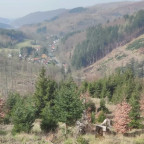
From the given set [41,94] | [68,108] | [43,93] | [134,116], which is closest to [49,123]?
[68,108]

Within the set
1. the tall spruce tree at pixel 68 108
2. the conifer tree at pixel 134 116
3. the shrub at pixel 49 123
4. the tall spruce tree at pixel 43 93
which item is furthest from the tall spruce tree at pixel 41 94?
the tall spruce tree at pixel 68 108

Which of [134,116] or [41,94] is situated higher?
[41,94]

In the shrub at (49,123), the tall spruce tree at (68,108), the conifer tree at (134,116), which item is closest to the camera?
the tall spruce tree at (68,108)

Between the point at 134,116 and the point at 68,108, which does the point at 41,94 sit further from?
the point at 68,108

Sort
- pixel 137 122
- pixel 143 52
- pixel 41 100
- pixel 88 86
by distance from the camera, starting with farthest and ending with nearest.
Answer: pixel 143 52, pixel 88 86, pixel 41 100, pixel 137 122

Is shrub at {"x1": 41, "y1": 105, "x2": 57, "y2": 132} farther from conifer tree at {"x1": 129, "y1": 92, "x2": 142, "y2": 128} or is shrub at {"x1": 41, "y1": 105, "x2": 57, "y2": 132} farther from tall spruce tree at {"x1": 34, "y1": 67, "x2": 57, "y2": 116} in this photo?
conifer tree at {"x1": 129, "y1": 92, "x2": 142, "y2": 128}

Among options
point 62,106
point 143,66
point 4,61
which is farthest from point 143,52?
point 62,106

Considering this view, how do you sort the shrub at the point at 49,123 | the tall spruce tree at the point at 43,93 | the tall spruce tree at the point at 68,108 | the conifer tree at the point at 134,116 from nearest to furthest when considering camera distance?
the tall spruce tree at the point at 68,108, the shrub at the point at 49,123, the conifer tree at the point at 134,116, the tall spruce tree at the point at 43,93

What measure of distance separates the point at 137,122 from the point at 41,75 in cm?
1694

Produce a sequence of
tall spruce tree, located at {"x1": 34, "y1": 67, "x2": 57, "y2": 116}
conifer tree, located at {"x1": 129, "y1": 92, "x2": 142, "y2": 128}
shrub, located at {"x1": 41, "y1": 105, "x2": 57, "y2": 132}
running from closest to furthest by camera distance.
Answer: shrub, located at {"x1": 41, "y1": 105, "x2": 57, "y2": 132} < conifer tree, located at {"x1": 129, "y1": 92, "x2": 142, "y2": 128} < tall spruce tree, located at {"x1": 34, "y1": 67, "x2": 57, "y2": 116}

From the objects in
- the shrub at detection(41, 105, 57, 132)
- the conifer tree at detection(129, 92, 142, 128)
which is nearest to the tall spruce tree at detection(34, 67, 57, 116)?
the shrub at detection(41, 105, 57, 132)

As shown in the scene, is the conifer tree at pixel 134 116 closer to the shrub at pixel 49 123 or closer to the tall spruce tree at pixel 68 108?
the shrub at pixel 49 123

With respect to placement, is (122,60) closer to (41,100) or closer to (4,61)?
(4,61)

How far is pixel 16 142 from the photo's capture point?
14.8m
